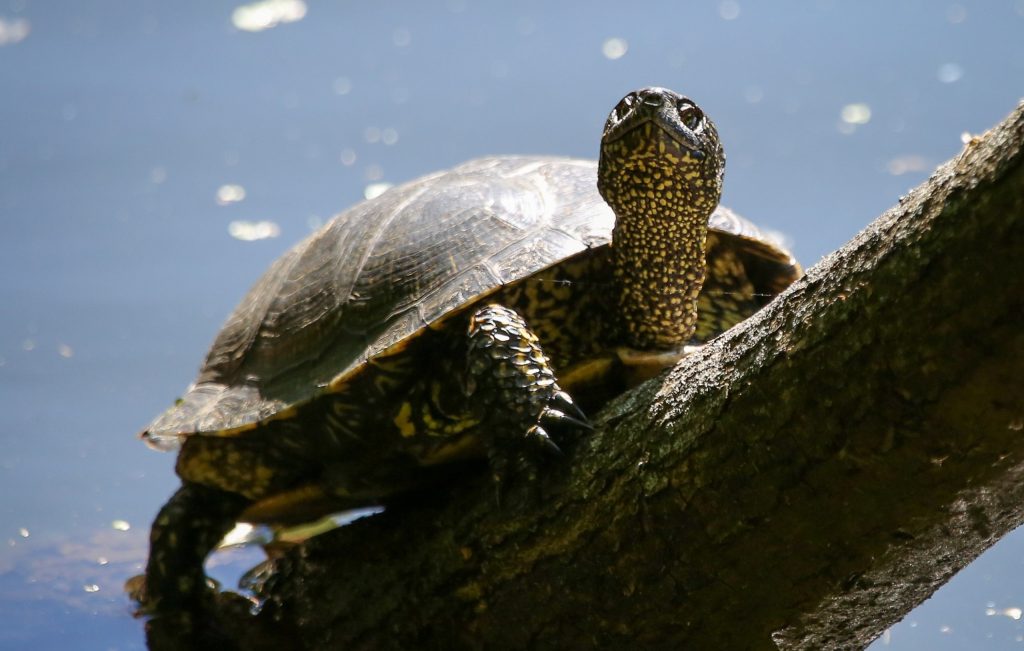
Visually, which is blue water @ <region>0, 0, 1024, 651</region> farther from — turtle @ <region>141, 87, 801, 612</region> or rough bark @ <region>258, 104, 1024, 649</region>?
rough bark @ <region>258, 104, 1024, 649</region>

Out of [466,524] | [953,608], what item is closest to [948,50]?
[953,608]

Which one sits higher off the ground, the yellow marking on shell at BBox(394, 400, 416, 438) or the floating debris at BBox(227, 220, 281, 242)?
the floating debris at BBox(227, 220, 281, 242)

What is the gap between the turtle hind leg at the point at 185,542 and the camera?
2.12 meters

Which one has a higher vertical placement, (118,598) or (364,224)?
(364,224)

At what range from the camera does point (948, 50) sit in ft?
17.3

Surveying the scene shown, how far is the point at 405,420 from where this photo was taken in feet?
6.19

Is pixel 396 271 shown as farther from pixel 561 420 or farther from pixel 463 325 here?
pixel 561 420

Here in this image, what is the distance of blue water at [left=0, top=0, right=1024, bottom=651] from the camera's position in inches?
191

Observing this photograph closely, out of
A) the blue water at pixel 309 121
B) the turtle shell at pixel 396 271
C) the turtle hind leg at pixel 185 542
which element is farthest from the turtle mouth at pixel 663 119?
the blue water at pixel 309 121

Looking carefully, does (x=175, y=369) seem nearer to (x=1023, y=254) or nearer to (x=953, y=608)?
(x=953, y=608)

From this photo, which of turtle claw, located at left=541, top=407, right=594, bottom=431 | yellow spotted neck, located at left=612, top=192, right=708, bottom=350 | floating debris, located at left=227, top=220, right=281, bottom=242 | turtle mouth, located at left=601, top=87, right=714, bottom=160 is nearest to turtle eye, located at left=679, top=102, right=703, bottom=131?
turtle mouth, located at left=601, top=87, right=714, bottom=160

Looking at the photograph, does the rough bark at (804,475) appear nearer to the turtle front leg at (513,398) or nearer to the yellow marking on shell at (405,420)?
the turtle front leg at (513,398)

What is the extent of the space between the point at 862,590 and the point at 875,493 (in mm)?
196

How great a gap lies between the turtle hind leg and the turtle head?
3.39 ft
